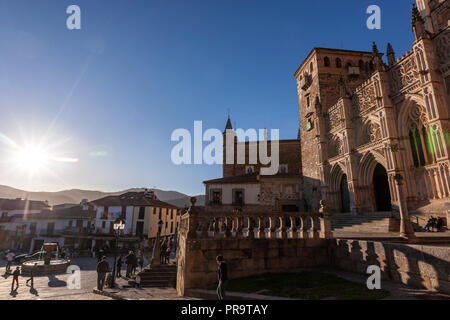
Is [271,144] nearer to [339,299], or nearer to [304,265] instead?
[304,265]

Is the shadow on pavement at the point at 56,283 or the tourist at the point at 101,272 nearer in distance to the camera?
the tourist at the point at 101,272

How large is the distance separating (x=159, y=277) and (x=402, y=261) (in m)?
12.7

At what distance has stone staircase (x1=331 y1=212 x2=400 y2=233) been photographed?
40.1 feet

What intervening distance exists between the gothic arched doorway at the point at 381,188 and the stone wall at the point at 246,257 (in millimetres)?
11282

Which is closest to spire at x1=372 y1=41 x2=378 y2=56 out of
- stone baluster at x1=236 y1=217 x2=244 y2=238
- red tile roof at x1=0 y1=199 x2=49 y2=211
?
stone baluster at x1=236 y1=217 x2=244 y2=238

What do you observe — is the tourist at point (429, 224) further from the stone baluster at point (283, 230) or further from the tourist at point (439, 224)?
the stone baluster at point (283, 230)

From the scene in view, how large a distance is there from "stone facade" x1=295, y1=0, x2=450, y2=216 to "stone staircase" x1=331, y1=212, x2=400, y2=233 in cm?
107

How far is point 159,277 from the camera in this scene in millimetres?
13961

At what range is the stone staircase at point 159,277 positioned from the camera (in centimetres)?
1327

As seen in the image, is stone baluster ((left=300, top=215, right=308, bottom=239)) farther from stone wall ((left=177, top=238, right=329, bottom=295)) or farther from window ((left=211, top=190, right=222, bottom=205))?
window ((left=211, top=190, right=222, bottom=205))

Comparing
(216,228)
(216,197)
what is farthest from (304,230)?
(216,197)

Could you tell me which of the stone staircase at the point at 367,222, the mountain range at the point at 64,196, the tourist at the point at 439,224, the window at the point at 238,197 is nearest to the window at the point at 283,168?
the window at the point at 238,197
